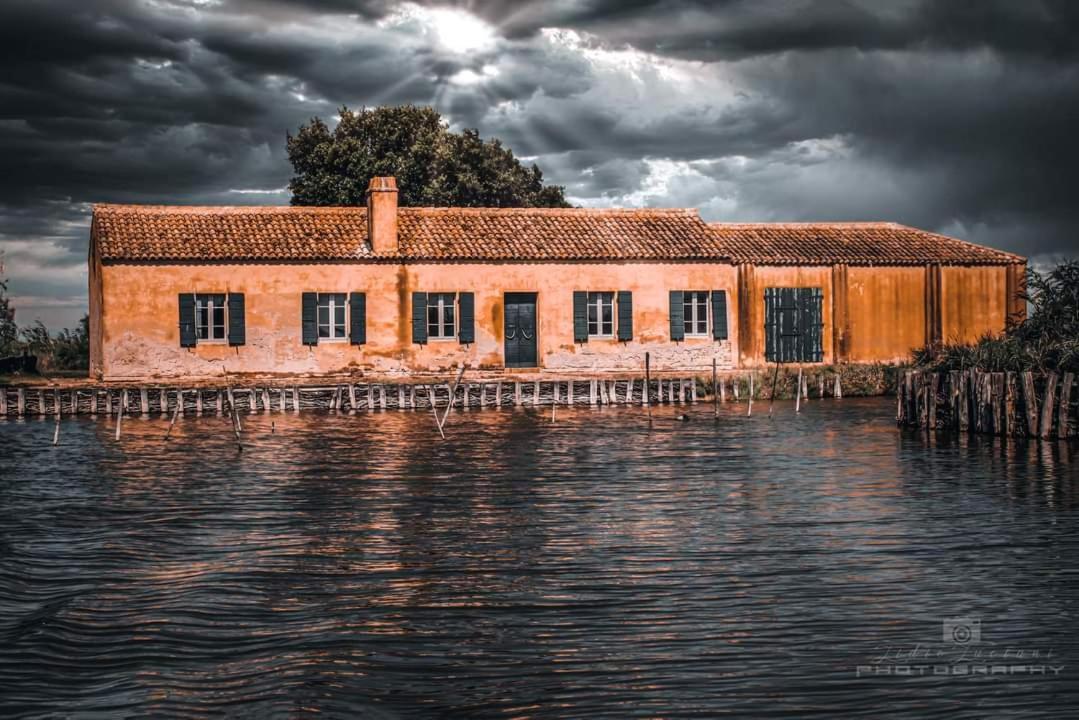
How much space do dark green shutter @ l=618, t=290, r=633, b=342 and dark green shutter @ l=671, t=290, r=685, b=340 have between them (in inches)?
47.6

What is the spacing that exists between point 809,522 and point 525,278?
69.7 ft

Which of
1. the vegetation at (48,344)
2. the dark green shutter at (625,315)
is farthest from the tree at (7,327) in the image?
the dark green shutter at (625,315)

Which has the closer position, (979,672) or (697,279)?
(979,672)

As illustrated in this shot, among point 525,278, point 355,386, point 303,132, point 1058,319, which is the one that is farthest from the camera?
point 303,132

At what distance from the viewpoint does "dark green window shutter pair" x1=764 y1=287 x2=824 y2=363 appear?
114ft

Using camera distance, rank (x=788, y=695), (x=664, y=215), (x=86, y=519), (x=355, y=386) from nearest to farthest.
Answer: (x=788, y=695) < (x=86, y=519) < (x=355, y=386) < (x=664, y=215)

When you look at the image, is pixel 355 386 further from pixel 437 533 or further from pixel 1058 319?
pixel 437 533

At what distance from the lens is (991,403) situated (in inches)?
850

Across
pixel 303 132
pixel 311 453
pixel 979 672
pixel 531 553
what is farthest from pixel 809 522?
pixel 303 132

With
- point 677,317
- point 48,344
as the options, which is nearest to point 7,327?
point 48,344

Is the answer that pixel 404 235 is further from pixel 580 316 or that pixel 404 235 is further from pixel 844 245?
pixel 844 245

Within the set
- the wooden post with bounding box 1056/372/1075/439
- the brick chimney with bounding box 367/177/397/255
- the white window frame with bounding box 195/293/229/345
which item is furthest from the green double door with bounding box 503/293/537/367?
the wooden post with bounding box 1056/372/1075/439

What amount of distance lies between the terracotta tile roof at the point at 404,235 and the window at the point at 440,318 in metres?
1.13

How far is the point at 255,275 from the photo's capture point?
3175 cm
